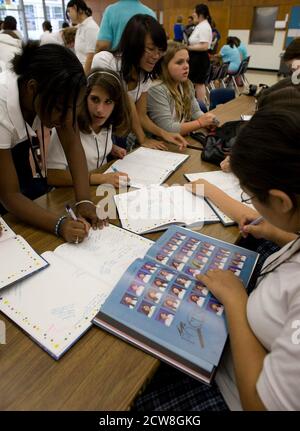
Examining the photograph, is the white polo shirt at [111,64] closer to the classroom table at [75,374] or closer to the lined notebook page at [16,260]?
the lined notebook page at [16,260]

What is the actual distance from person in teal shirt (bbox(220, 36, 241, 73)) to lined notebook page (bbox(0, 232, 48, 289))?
232 inches

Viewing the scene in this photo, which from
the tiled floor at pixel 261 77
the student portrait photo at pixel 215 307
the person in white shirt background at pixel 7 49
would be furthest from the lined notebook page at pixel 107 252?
the tiled floor at pixel 261 77

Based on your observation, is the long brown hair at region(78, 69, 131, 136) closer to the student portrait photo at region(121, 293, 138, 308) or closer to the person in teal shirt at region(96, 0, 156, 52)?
the person in teal shirt at region(96, 0, 156, 52)

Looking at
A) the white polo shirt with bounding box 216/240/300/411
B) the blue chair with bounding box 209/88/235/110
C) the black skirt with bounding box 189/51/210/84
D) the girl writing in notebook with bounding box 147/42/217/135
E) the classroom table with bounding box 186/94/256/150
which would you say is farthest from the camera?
the black skirt with bounding box 189/51/210/84

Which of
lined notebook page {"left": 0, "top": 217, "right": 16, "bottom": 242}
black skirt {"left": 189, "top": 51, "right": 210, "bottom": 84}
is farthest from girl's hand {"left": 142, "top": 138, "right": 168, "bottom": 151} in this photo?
black skirt {"left": 189, "top": 51, "right": 210, "bottom": 84}

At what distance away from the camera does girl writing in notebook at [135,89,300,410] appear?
1.62ft

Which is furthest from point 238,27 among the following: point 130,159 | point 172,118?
point 130,159

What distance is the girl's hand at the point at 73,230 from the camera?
88cm

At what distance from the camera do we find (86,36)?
3184mm

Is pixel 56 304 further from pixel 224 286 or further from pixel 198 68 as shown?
pixel 198 68

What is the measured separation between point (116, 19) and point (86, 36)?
1.36 m

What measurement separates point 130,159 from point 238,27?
858 cm

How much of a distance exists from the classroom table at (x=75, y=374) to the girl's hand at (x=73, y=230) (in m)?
0.28

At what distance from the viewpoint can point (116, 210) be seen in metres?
1.07
